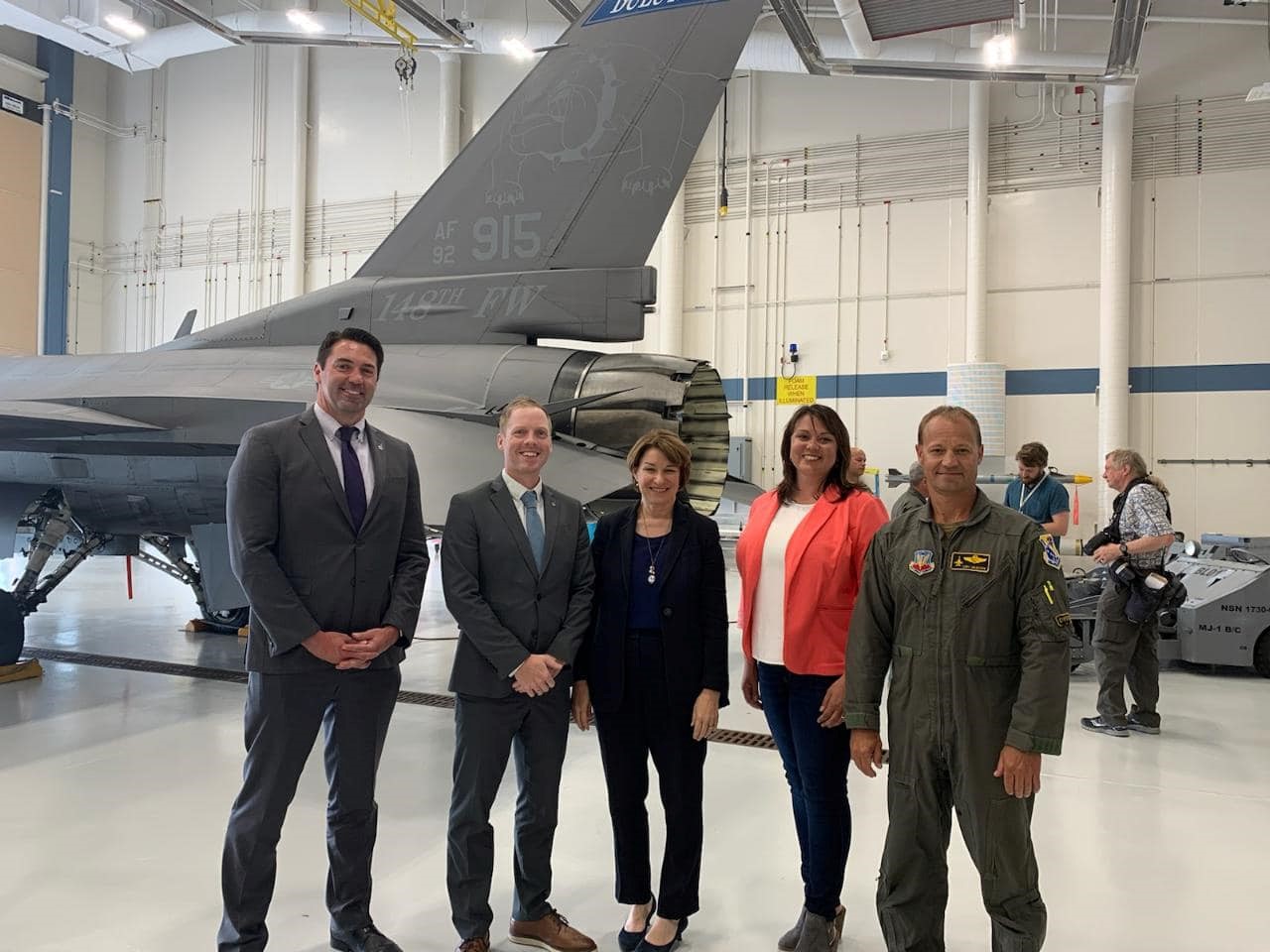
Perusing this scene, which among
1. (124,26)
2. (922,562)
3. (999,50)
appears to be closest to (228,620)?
(922,562)

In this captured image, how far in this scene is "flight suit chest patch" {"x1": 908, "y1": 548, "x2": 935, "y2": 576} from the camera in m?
2.29

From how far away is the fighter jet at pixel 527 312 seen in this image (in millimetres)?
5012

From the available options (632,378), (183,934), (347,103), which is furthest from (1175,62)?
(183,934)

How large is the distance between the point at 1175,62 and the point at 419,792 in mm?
13132

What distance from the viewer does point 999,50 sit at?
1037 centimetres

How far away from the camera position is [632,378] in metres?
4.98

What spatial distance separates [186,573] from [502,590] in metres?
5.94

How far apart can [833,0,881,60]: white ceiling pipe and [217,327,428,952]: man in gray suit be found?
9331 mm

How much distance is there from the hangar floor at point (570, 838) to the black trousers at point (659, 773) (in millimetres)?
270

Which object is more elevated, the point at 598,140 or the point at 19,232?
the point at 19,232

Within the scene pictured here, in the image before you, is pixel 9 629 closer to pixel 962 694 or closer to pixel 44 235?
pixel 962 694

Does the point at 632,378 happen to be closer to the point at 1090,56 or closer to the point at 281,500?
the point at 281,500

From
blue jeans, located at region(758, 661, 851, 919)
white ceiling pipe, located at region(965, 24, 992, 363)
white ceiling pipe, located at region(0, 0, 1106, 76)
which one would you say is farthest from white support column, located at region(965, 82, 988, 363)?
blue jeans, located at region(758, 661, 851, 919)

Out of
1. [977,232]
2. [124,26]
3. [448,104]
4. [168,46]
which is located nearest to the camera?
[977,232]
